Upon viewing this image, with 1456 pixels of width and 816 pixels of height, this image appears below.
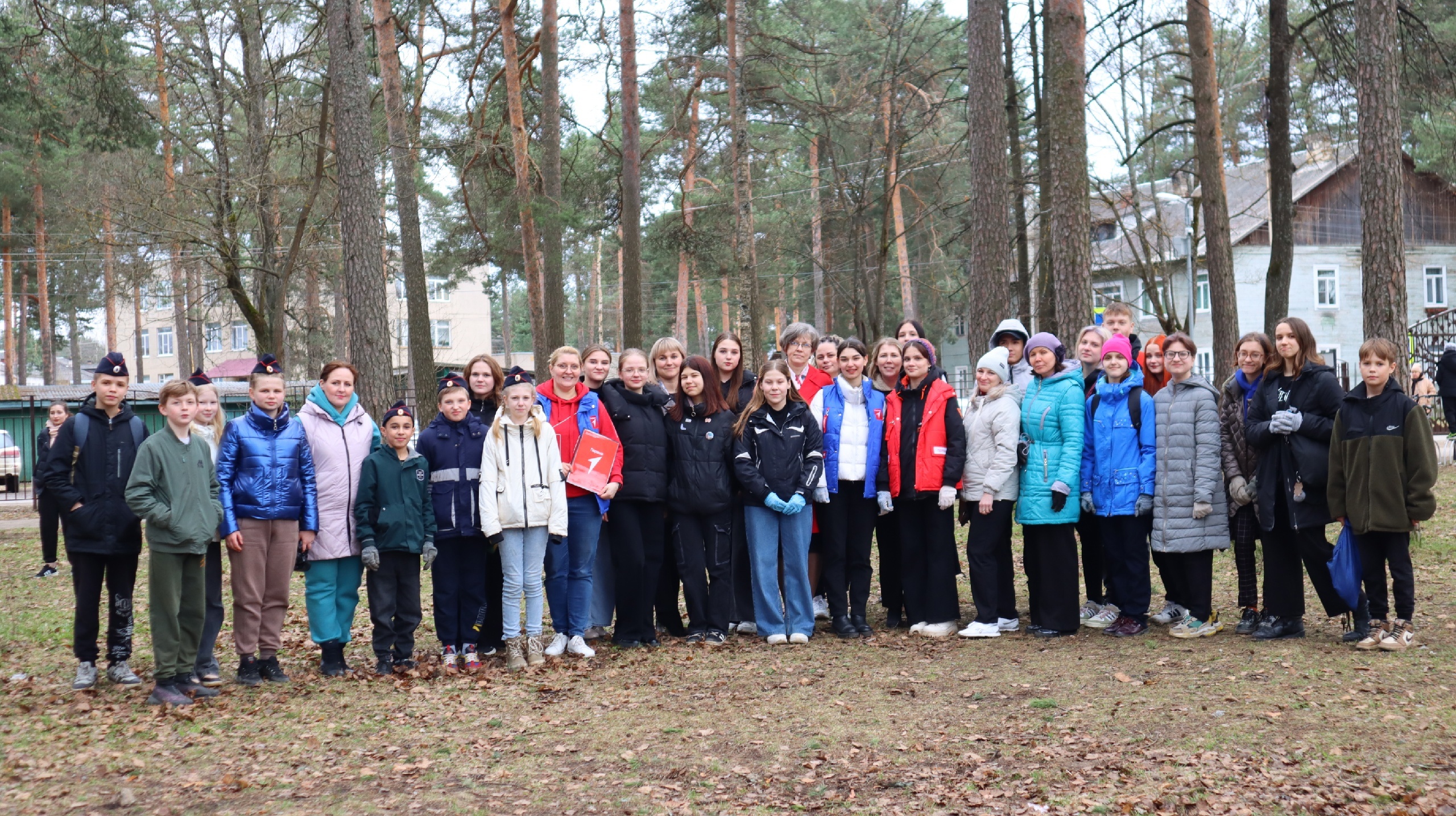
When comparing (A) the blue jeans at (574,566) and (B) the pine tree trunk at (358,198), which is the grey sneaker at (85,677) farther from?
(B) the pine tree trunk at (358,198)

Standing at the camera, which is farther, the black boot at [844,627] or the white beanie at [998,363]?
the black boot at [844,627]

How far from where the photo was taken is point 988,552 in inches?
302

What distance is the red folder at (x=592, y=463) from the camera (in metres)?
7.29

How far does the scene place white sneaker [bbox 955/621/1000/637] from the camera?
25.1 ft

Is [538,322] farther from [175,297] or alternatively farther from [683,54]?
[175,297]

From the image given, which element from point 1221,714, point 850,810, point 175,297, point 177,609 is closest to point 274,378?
point 177,609

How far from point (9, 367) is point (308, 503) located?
38598mm

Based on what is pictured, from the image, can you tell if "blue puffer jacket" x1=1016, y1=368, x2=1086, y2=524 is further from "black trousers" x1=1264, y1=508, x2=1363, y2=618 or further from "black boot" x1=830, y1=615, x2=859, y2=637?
"black boot" x1=830, y1=615, x2=859, y2=637

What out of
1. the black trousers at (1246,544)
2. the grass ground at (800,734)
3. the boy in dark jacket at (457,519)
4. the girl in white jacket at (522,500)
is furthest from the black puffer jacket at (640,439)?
the black trousers at (1246,544)

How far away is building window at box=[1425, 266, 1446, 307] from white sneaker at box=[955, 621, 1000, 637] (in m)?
42.8

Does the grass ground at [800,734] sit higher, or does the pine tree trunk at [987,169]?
the pine tree trunk at [987,169]

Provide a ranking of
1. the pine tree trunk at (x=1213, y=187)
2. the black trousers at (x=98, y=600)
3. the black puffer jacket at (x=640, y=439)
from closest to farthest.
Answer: the black trousers at (x=98, y=600)
the black puffer jacket at (x=640, y=439)
the pine tree trunk at (x=1213, y=187)

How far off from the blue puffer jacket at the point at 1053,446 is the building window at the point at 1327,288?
3928 cm

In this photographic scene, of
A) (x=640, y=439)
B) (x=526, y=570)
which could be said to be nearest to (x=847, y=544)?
(x=640, y=439)
